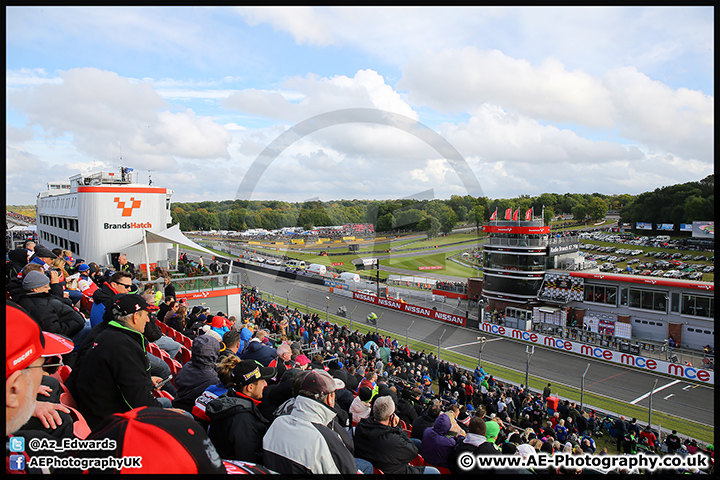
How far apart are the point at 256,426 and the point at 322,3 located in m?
3.36

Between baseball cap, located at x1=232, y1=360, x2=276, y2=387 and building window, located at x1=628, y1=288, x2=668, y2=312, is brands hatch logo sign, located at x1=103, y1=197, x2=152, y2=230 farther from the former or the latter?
building window, located at x1=628, y1=288, x2=668, y2=312

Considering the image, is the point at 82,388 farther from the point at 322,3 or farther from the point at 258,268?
the point at 258,268

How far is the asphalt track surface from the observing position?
1670cm

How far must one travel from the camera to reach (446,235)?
6950 cm

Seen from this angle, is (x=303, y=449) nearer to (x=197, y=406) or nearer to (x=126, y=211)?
(x=197, y=406)

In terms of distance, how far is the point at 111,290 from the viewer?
5082 millimetres

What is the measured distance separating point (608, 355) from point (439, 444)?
878 inches

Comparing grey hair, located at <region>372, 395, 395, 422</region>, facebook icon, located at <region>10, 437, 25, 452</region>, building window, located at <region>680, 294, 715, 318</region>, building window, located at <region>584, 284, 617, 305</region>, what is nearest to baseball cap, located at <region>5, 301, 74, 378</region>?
facebook icon, located at <region>10, 437, 25, 452</region>

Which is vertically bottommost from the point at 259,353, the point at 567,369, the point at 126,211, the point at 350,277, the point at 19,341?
the point at 567,369

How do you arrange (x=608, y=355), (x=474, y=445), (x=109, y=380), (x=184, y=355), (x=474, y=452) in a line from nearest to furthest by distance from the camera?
1. (x=109, y=380)
2. (x=474, y=452)
3. (x=474, y=445)
4. (x=184, y=355)
5. (x=608, y=355)

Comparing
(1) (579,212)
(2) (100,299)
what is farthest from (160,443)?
(1) (579,212)

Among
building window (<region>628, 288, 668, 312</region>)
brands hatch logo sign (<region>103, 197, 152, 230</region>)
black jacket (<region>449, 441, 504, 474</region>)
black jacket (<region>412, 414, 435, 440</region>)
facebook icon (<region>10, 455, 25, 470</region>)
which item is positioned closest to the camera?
facebook icon (<region>10, 455, 25, 470</region>)

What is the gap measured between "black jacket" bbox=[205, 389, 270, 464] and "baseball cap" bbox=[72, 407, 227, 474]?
1.09 m

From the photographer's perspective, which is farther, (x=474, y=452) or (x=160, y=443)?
(x=474, y=452)
